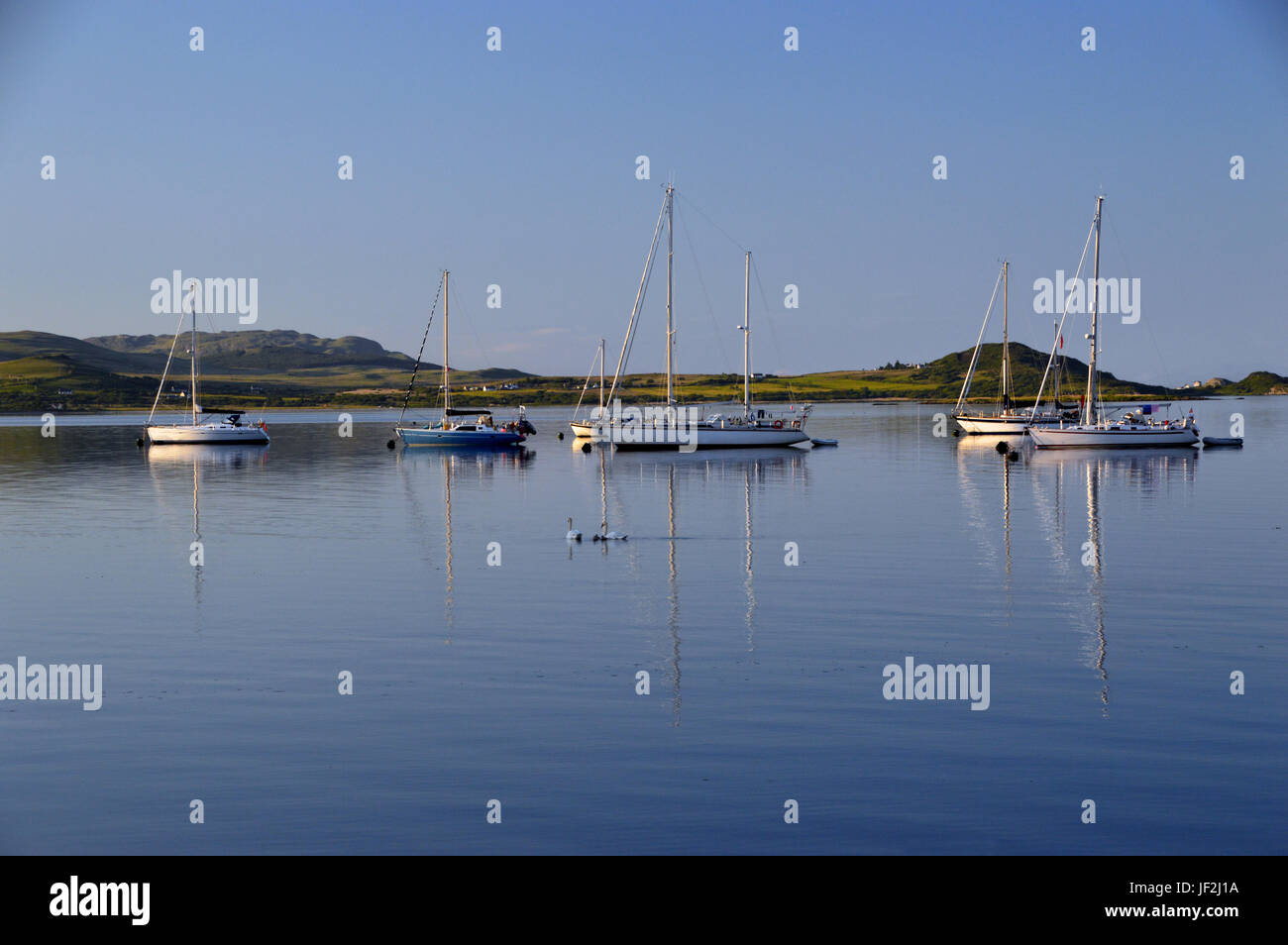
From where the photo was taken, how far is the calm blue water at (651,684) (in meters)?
14.9

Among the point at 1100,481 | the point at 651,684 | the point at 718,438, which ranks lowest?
the point at 651,684

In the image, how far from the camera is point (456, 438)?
11338 centimetres

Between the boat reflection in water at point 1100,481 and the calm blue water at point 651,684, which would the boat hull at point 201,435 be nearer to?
the calm blue water at point 651,684

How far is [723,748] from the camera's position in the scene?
58.0 ft

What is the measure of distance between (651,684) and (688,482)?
1897 inches

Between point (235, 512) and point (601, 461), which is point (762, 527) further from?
point (601, 461)

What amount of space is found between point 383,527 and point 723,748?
105ft

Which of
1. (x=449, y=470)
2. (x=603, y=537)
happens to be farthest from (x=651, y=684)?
(x=449, y=470)

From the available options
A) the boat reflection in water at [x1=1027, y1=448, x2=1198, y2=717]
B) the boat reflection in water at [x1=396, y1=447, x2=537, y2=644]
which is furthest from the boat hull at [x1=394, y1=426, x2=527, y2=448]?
the boat reflection in water at [x1=1027, y1=448, x2=1198, y2=717]

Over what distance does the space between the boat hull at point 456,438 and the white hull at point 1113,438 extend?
49.6 m

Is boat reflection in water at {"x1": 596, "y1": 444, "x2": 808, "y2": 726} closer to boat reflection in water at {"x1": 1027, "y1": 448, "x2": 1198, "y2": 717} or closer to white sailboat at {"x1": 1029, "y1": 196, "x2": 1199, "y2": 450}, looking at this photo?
boat reflection in water at {"x1": 1027, "y1": 448, "x2": 1198, "y2": 717}

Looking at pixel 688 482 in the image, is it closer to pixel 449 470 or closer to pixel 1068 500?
pixel 1068 500

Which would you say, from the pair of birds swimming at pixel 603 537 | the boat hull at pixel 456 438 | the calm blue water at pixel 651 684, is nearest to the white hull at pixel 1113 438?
the boat hull at pixel 456 438
